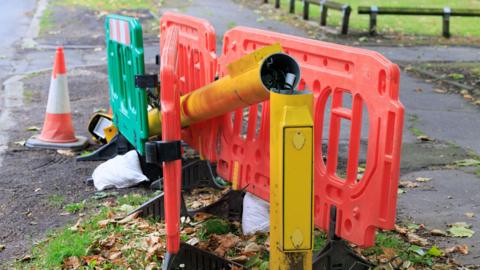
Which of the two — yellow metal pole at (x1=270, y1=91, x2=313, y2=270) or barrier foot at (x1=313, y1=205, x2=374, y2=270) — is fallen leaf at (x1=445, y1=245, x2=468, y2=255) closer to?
barrier foot at (x1=313, y1=205, x2=374, y2=270)

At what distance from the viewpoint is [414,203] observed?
5.45m

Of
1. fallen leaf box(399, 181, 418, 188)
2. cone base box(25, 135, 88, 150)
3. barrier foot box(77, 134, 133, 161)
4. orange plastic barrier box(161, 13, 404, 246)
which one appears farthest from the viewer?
cone base box(25, 135, 88, 150)

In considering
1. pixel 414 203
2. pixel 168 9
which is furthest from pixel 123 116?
pixel 168 9

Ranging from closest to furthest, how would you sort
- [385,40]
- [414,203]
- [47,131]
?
1. [414,203]
2. [47,131]
3. [385,40]

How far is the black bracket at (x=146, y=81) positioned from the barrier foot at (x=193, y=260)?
1.38 meters

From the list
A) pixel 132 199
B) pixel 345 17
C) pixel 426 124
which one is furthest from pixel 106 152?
pixel 345 17

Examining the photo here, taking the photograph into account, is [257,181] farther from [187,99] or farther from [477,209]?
[477,209]

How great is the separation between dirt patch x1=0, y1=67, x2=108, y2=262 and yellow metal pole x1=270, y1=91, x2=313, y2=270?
2178 mm

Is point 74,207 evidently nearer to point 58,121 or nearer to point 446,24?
point 58,121

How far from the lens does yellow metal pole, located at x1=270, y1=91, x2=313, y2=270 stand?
10.2 ft

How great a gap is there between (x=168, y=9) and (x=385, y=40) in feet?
26.6

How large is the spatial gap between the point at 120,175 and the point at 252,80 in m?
2.54

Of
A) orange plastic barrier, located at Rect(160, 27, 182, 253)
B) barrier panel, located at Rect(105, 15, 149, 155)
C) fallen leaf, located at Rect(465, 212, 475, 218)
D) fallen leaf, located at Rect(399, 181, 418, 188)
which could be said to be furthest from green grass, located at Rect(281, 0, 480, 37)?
orange plastic barrier, located at Rect(160, 27, 182, 253)

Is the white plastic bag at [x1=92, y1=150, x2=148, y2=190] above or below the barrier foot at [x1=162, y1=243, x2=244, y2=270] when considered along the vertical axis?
below
